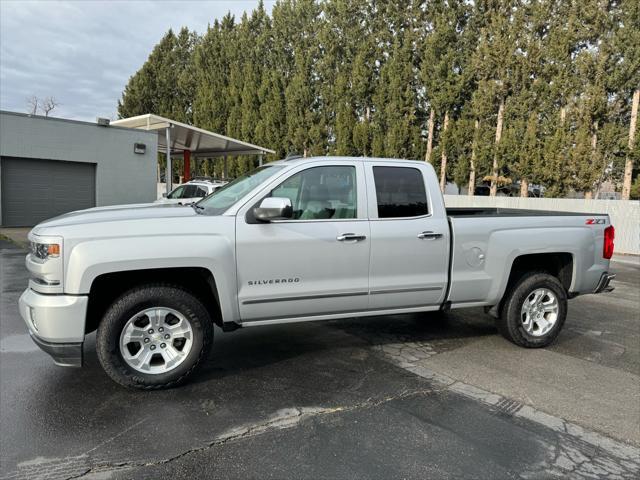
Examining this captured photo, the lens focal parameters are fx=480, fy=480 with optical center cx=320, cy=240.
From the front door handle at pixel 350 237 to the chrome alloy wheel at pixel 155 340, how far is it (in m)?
1.47

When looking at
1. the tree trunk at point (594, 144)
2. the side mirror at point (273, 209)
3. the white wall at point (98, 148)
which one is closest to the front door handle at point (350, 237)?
the side mirror at point (273, 209)

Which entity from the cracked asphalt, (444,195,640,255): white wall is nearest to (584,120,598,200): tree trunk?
(444,195,640,255): white wall

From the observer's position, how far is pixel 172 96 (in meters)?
43.4

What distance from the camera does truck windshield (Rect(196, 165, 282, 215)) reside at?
4.23m

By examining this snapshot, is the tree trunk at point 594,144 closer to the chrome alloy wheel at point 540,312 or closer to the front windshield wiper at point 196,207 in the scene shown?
the chrome alloy wheel at point 540,312

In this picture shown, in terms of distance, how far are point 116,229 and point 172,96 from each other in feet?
142

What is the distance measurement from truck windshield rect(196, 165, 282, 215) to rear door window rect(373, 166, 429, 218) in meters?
0.98

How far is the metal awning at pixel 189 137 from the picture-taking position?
2019 centimetres

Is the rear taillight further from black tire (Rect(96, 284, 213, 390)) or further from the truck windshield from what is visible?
black tire (Rect(96, 284, 213, 390))

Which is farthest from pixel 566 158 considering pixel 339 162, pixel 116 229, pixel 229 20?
pixel 229 20

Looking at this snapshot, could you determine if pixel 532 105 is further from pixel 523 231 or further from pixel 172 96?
pixel 172 96

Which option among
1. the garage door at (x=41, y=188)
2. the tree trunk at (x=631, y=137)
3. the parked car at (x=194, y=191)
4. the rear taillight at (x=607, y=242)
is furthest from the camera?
the tree trunk at (x=631, y=137)

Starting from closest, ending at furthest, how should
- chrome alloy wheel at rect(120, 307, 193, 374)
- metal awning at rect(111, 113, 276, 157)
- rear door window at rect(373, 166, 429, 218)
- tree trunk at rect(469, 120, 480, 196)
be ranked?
chrome alloy wheel at rect(120, 307, 193, 374), rear door window at rect(373, 166, 429, 218), metal awning at rect(111, 113, 276, 157), tree trunk at rect(469, 120, 480, 196)

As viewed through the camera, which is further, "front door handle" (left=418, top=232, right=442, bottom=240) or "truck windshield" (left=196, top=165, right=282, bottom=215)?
"front door handle" (left=418, top=232, right=442, bottom=240)
